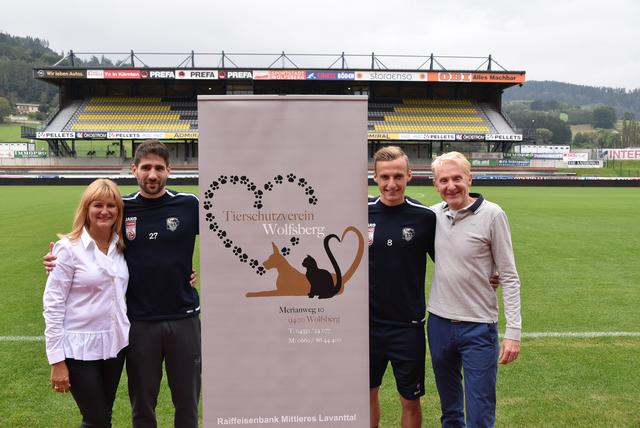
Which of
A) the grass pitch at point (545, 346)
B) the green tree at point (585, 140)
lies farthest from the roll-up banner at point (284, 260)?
the green tree at point (585, 140)

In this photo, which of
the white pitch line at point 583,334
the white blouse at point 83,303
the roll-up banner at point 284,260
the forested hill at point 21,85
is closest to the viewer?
the roll-up banner at point 284,260

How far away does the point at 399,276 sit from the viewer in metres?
2.88

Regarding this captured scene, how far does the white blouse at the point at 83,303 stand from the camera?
8.56 feet

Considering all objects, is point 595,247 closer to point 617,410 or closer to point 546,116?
point 617,410

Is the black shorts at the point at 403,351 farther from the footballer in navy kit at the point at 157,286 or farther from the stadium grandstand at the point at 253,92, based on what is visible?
the stadium grandstand at the point at 253,92

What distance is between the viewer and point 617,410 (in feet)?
12.3

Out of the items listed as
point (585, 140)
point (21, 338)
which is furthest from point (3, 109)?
point (585, 140)

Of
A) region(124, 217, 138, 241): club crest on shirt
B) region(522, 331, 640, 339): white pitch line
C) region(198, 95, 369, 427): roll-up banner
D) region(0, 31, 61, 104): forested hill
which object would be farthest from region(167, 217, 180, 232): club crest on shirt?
region(0, 31, 61, 104): forested hill

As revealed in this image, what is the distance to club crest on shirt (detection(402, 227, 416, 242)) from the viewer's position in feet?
9.43

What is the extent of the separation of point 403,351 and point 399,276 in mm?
417

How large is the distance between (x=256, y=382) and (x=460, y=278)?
1.18 m

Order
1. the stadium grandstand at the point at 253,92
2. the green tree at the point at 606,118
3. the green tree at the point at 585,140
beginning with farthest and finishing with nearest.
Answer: the green tree at the point at 606,118, the green tree at the point at 585,140, the stadium grandstand at the point at 253,92

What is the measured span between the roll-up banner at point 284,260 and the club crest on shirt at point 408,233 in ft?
1.68

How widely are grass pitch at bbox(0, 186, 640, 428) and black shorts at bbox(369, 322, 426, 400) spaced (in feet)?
2.56
